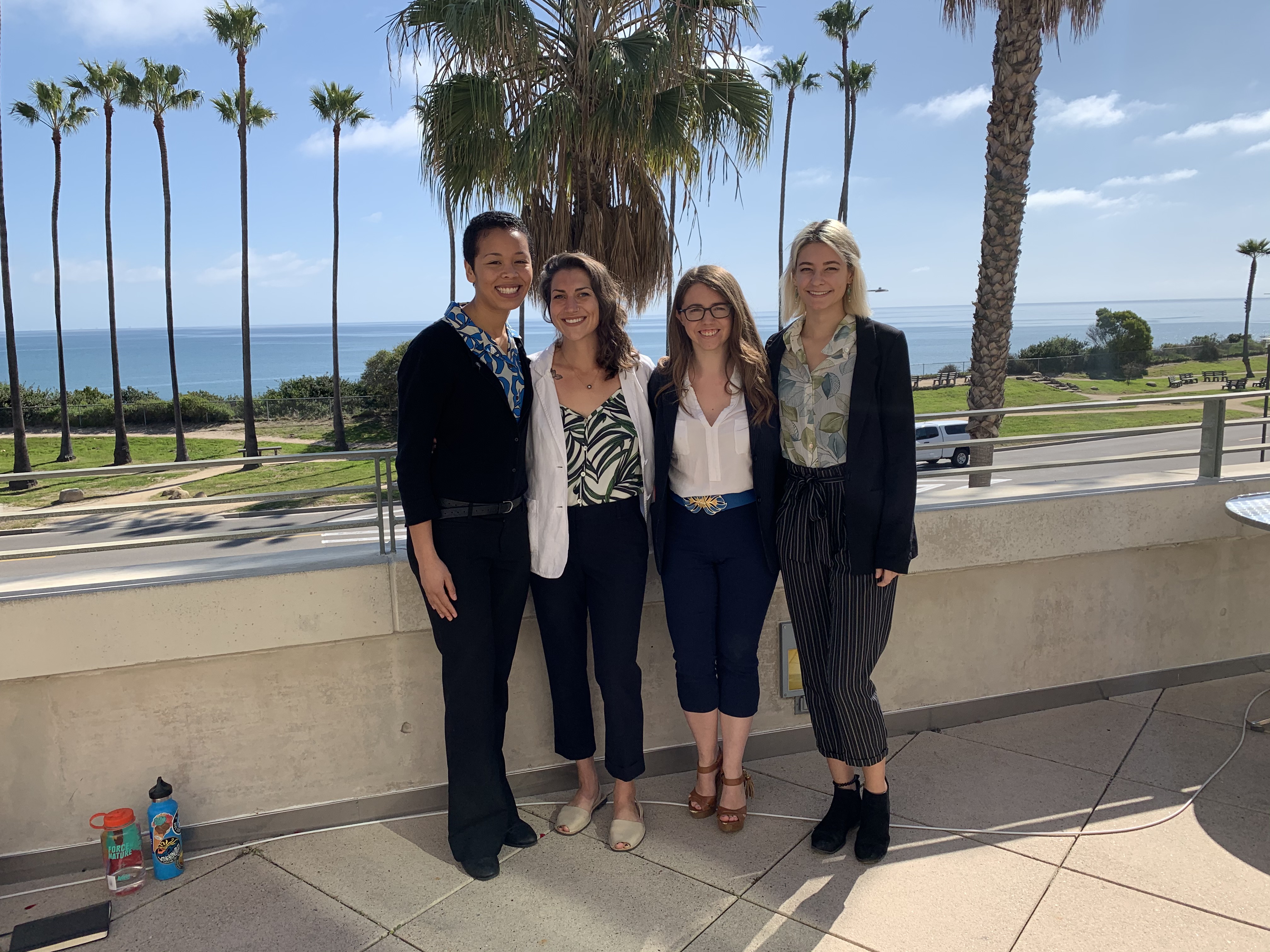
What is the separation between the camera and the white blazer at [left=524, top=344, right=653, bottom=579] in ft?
9.29

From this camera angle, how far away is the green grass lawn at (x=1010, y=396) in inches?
1351

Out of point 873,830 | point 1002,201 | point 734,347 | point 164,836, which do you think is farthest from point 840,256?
point 1002,201

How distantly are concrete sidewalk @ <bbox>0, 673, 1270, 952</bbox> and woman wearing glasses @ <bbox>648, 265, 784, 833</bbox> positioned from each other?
59cm

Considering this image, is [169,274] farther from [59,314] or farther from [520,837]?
[520,837]

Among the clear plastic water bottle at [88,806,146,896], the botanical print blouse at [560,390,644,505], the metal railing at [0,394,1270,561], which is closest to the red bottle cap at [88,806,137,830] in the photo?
the clear plastic water bottle at [88,806,146,896]

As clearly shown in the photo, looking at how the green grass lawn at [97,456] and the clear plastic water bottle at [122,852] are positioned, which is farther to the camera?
the green grass lawn at [97,456]

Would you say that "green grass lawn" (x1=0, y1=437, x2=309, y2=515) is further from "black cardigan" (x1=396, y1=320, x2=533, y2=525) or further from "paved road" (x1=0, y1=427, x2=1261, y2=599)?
"black cardigan" (x1=396, y1=320, x2=533, y2=525)

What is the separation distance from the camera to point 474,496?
2723mm

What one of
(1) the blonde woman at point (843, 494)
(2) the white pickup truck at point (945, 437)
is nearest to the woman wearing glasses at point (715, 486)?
(1) the blonde woman at point (843, 494)

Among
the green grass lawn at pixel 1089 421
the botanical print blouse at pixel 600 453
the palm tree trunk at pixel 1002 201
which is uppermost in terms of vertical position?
the palm tree trunk at pixel 1002 201

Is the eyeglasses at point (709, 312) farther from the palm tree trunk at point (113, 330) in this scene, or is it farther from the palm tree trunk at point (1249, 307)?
the palm tree trunk at point (1249, 307)

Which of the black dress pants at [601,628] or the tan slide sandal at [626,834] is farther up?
the black dress pants at [601,628]

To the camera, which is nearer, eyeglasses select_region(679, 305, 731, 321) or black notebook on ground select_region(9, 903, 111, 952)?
black notebook on ground select_region(9, 903, 111, 952)

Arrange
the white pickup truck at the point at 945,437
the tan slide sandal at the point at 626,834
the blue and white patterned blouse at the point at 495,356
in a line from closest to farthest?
1. the blue and white patterned blouse at the point at 495,356
2. the tan slide sandal at the point at 626,834
3. the white pickup truck at the point at 945,437
